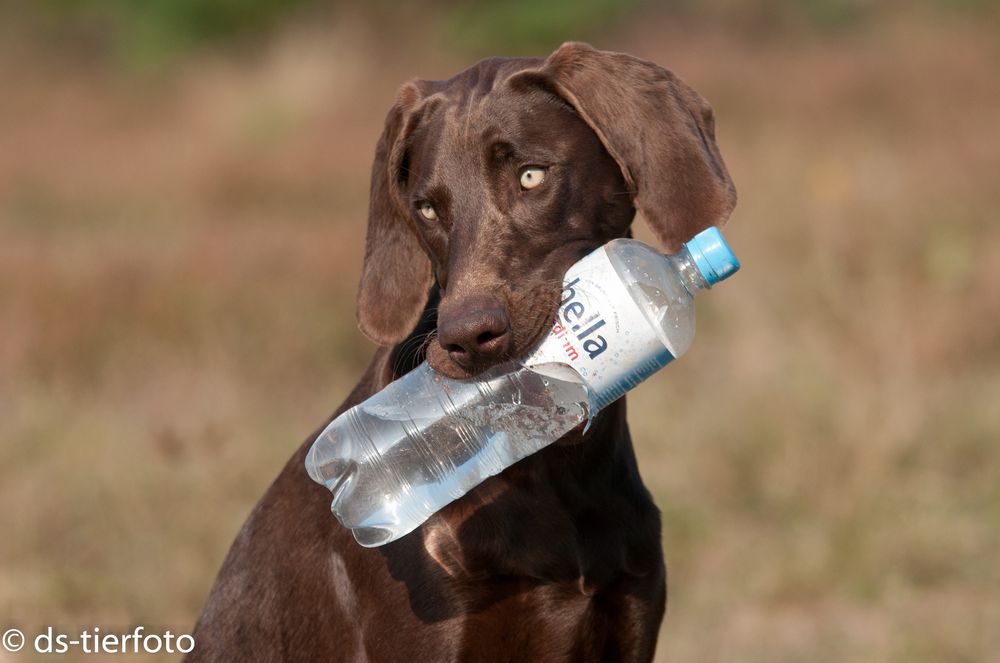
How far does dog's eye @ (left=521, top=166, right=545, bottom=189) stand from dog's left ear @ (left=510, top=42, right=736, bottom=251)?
0.16 m

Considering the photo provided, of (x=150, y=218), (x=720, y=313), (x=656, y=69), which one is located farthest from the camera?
(x=150, y=218)

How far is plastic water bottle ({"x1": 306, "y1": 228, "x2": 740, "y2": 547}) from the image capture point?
2.88 m

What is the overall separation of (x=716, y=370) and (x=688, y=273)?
4849mm

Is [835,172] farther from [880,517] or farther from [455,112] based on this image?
[455,112]

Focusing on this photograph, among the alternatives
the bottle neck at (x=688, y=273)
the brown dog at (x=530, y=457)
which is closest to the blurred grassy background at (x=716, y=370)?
the brown dog at (x=530, y=457)

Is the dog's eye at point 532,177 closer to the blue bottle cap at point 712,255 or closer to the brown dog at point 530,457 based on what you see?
the brown dog at point 530,457

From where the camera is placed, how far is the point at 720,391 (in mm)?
7238

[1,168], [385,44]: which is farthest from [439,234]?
[385,44]

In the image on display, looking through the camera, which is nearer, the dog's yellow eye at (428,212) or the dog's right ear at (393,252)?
the dog's yellow eye at (428,212)

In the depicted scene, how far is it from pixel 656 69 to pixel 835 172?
6281mm


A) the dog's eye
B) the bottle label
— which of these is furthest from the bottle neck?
the dog's eye

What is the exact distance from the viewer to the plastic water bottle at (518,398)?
9.44 ft

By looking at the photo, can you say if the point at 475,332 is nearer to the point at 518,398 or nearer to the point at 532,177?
the point at 518,398

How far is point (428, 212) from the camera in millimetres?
3314
